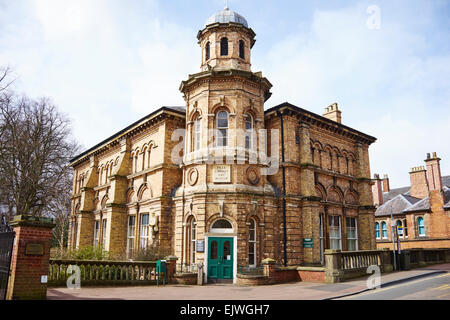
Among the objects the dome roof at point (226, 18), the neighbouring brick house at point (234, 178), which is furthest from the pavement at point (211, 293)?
the dome roof at point (226, 18)

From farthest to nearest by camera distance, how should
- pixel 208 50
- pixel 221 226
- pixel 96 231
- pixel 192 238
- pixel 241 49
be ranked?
pixel 96 231
pixel 208 50
pixel 241 49
pixel 192 238
pixel 221 226

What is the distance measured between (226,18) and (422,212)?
2717cm

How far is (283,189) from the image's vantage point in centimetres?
2047

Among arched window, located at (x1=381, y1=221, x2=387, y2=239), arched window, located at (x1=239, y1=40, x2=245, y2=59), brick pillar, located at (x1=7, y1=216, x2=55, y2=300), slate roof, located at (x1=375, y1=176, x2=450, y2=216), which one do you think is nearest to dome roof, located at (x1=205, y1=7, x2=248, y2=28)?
arched window, located at (x1=239, y1=40, x2=245, y2=59)

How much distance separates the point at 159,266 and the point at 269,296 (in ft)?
18.4

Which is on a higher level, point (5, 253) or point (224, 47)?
point (224, 47)

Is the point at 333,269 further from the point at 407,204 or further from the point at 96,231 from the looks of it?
the point at 407,204

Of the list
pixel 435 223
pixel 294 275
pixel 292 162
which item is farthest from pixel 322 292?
pixel 435 223

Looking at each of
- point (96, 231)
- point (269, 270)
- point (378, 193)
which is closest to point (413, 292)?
point (269, 270)

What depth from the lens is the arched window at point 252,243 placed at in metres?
18.6

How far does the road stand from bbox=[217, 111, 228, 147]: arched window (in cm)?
1018

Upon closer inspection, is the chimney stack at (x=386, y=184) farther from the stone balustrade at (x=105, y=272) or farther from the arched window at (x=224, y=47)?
the stone balustrade at (x=105, y=272)

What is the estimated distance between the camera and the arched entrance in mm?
17703

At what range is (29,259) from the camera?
30.9 ft
